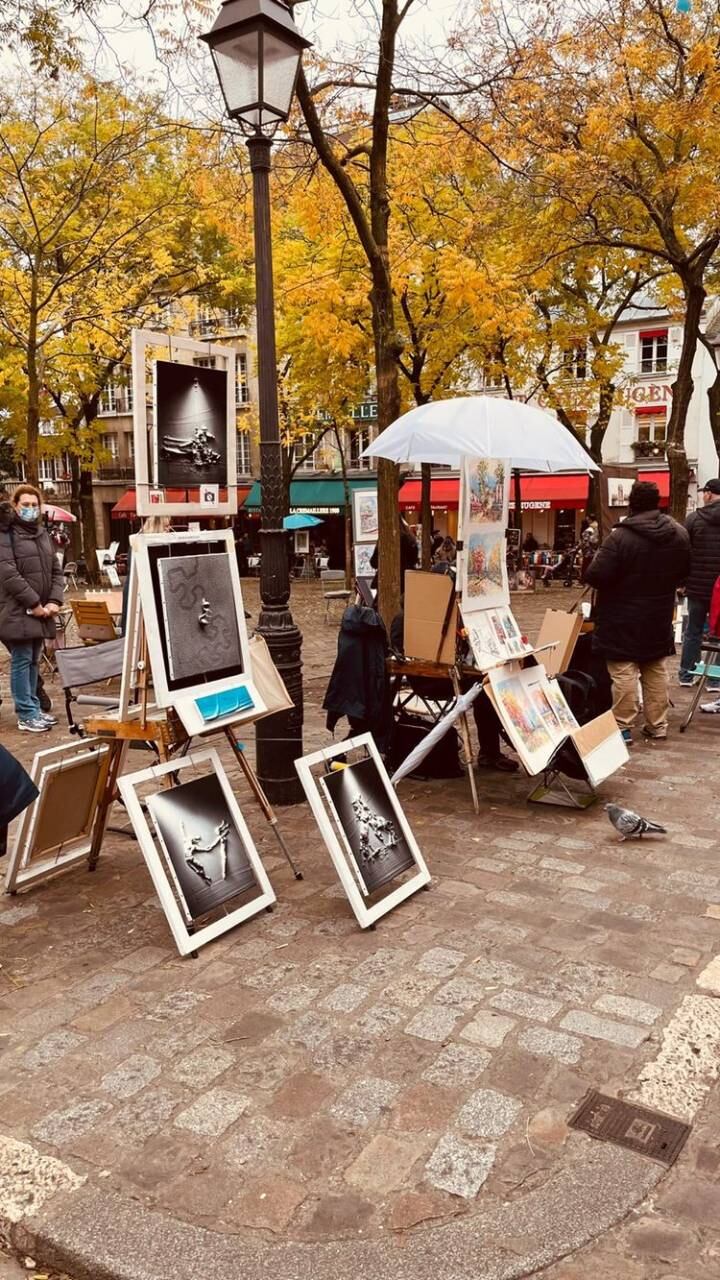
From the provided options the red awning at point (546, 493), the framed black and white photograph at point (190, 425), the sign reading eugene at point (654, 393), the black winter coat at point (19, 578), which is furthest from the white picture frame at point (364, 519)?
the sign reading eugene at point (654, 393)

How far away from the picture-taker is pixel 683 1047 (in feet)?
11.1

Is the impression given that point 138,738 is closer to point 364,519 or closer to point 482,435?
point 482,435

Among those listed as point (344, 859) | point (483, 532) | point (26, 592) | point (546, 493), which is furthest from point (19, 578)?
point (546, 493)

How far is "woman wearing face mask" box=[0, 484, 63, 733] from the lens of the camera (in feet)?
26.9

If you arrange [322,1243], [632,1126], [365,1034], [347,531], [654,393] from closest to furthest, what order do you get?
1. [322,1243]
2. [632,1126]
3. [365,1034]
4. [347,531]
5. [654,393]

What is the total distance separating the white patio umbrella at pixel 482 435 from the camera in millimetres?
5883

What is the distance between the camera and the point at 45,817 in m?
4.86

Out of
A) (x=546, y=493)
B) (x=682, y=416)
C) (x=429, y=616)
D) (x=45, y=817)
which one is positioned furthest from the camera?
(x=546, y=493)

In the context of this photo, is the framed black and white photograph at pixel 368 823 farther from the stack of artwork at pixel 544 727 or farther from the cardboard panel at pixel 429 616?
the cardboard panel at pixel 429 616

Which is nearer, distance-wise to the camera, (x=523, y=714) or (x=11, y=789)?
(x=11, y=789)

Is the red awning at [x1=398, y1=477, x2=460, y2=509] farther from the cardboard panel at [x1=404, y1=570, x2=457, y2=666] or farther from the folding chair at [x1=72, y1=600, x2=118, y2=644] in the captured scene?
the cardboard panel at [x1=404, y1=570, x2=457, y2=666]

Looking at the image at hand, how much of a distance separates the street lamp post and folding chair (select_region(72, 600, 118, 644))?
14.0 ft

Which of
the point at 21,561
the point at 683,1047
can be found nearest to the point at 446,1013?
the point at 683,1047

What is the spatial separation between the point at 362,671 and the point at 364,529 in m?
6.82
